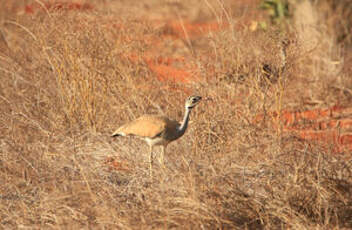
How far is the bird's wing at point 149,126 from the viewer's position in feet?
14.0

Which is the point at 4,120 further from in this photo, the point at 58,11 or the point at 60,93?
the point at 58,11

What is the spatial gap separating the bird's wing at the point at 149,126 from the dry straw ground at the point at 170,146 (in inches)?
10.9

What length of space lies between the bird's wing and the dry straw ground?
0.28 m

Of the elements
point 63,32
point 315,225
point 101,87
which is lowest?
point 315,225

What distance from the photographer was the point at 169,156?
15.8 feet

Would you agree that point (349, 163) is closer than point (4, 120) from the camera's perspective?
Yes

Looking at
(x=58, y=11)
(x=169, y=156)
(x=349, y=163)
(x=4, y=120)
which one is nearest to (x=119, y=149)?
(x=169, y=156)

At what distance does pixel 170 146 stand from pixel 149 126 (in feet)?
2.71

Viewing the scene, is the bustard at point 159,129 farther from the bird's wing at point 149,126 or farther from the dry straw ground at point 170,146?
the dry straw ground at point 170,146

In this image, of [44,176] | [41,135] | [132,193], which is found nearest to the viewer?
[132,193]

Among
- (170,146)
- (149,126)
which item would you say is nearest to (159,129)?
(149,126)

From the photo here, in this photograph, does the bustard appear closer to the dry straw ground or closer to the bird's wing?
the bird's wing

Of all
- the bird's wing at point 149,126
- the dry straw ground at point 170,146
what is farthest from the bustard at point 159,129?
the dry straw ground at point 170,146

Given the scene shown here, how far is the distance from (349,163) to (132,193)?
156 cm
